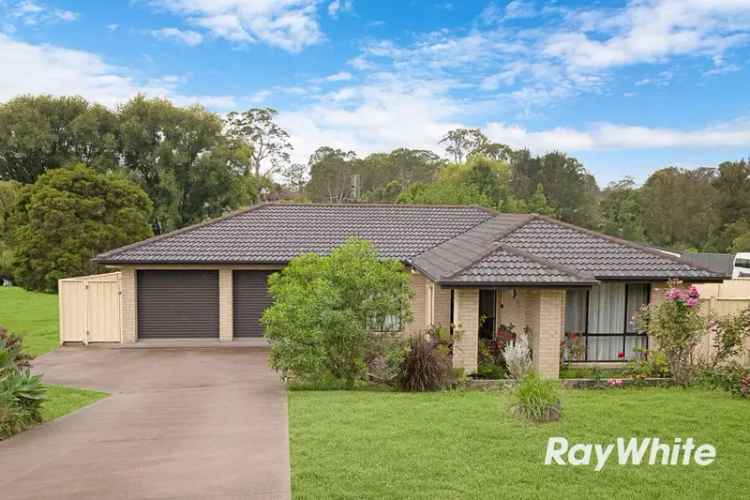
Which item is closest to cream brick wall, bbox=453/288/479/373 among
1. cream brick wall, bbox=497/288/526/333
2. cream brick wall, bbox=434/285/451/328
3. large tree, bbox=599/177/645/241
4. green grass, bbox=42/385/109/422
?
cream brick wall, bbox=497/288/526/333

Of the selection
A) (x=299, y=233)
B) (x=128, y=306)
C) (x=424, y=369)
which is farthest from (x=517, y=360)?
(x=128, y=306)

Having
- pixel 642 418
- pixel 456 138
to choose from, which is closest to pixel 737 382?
pixel 642 418

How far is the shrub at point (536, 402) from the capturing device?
9500 millimetres

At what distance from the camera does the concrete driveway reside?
7312 mm

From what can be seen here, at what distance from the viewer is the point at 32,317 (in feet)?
78.9

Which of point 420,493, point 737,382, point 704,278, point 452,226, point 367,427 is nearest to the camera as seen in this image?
point 420,493

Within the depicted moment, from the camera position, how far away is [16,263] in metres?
32.2

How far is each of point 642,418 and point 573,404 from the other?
125cm

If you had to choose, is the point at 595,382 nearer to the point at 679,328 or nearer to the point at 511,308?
the point at 679,328

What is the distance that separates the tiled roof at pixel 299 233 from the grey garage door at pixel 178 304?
2.72ft

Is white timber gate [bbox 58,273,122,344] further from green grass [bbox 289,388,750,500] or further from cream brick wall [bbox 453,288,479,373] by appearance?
A: cream brick wall [bbox 453,288,479,373]

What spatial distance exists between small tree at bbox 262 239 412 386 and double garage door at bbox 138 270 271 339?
678 centimetres

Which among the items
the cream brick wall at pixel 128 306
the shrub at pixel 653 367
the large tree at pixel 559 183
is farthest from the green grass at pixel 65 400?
the large tree at pixel 559 183

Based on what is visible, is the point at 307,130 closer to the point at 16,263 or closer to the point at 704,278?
the point at 16,263
